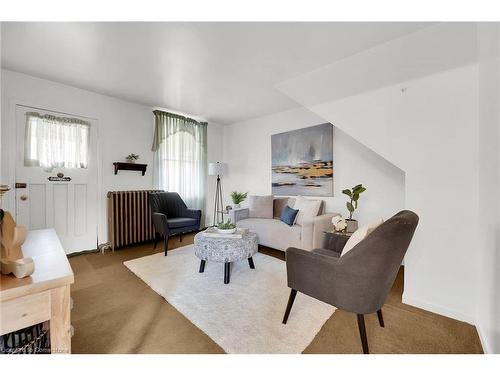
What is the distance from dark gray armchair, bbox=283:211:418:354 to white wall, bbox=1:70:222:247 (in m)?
3.39

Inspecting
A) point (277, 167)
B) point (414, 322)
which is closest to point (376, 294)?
point (414, 322)

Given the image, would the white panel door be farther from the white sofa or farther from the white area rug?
the white sofa

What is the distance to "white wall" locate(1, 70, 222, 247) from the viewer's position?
2.70m

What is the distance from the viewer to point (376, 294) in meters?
1.34

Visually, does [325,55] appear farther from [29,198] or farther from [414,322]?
[29,198]

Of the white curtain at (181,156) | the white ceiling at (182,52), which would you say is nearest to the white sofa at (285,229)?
the white curtain at (181,156)

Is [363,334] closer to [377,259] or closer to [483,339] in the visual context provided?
[377,259]

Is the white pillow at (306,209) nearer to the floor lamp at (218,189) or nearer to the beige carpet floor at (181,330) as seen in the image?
the beige carpet floor at (181,330)

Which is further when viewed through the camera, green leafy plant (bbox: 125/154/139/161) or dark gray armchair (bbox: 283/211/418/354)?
green leafy plant (bbox: 125/154/139/161)

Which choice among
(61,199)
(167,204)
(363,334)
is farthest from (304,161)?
(61,199)

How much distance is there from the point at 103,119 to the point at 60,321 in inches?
133

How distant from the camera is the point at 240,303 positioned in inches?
75.6

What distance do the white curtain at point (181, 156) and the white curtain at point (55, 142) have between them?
1043 mm

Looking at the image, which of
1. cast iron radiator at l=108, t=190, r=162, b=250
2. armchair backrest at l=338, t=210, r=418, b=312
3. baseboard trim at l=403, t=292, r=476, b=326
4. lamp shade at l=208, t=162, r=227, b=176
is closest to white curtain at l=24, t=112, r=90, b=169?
cast iron radiator at l=108, t=190, r=162, b=250
